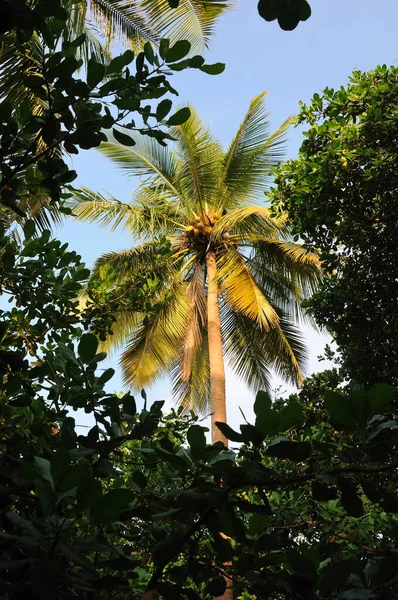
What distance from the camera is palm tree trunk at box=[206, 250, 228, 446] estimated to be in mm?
8836

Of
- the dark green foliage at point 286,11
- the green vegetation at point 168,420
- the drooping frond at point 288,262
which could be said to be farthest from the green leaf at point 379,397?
the drooping frond at point 288,262

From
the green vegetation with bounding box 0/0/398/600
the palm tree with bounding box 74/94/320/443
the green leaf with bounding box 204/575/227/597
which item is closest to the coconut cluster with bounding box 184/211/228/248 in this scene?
the palm tree with bounding box 74/94/320/443

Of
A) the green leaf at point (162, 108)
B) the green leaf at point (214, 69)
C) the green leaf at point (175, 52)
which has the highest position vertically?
the green leaf at point (162, 108)

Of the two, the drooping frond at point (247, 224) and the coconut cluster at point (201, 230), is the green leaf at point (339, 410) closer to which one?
the drooping frond at point (247, 224)

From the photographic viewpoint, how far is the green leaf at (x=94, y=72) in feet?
4.67

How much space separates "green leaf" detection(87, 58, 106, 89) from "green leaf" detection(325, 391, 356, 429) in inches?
36.6

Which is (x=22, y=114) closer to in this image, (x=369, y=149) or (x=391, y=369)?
(x=369, y=149)

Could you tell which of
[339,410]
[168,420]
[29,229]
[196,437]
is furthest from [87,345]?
[168,420]

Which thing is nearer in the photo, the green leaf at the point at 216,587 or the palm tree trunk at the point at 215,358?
the green leaf at the point at 216,587

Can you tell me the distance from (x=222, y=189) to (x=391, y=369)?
6311 millimetres

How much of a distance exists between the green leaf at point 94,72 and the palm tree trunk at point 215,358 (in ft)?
22.9

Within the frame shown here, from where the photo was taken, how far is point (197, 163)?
11.3m

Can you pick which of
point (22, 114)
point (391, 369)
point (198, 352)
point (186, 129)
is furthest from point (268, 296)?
point (22, 114)

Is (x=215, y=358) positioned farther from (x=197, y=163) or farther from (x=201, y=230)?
(x=197, y=163)
